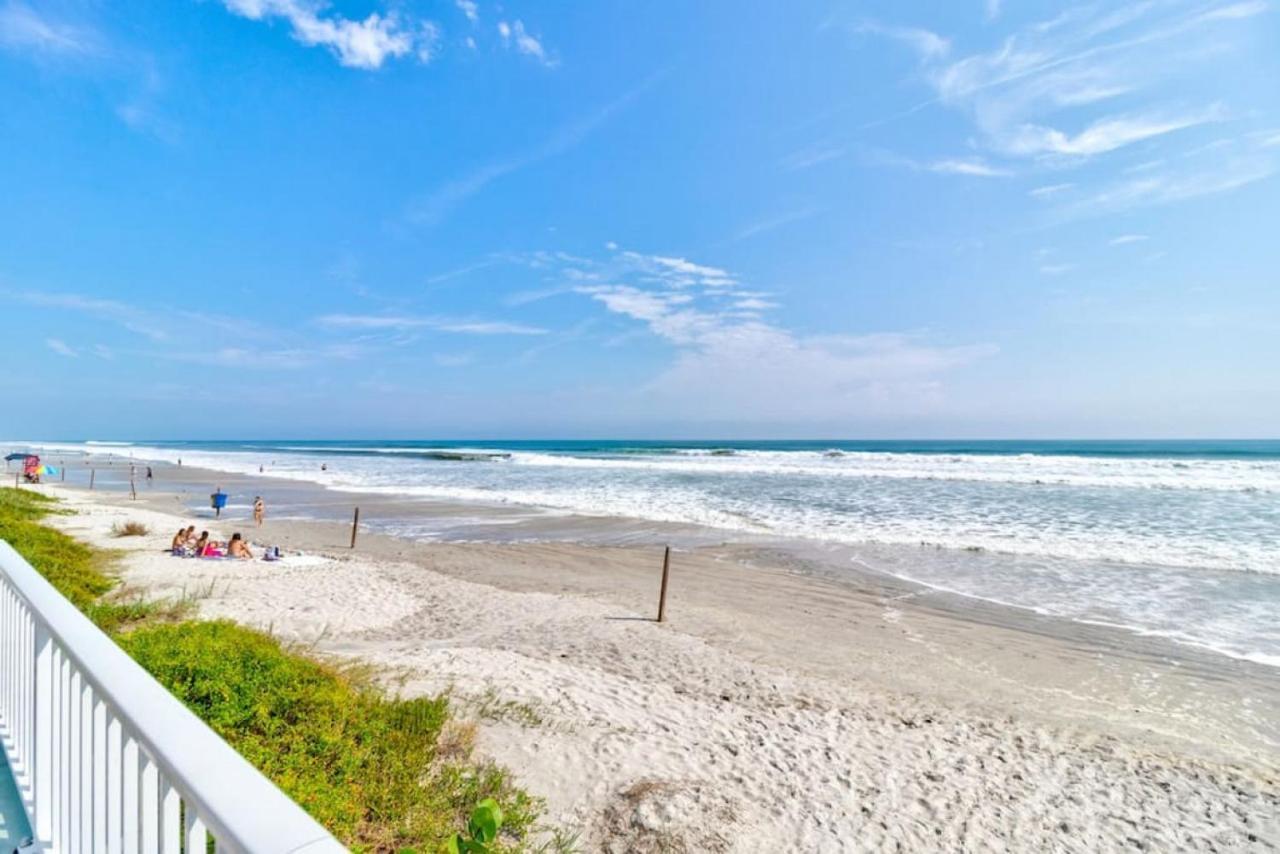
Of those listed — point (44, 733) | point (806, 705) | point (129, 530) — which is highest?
point (44, 733)

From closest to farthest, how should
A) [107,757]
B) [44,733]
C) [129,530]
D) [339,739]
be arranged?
[107,757], [44,733], [339,739], [129,530]

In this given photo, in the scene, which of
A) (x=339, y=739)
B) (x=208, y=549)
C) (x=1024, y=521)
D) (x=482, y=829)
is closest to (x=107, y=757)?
(x=482, y=829)

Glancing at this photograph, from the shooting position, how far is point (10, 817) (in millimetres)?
2949

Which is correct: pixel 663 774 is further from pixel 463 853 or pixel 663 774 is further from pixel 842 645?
pixel 842 645

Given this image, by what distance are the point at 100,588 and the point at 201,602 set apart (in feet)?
5.30

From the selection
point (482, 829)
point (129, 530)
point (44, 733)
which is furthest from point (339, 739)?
point (129, 530)

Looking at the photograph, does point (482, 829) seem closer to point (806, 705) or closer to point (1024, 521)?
point (806, 705)

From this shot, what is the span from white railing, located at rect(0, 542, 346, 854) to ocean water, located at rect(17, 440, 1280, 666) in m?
13.2

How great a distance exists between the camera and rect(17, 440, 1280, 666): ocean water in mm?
12391

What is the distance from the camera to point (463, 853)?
80.7 inches

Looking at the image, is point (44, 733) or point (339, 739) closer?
point (44, 733)

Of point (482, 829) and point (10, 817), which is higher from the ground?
point (482, 829)

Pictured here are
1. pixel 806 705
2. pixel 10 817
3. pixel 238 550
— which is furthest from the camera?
pixel 238 550

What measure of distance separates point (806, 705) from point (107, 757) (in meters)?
7.17
